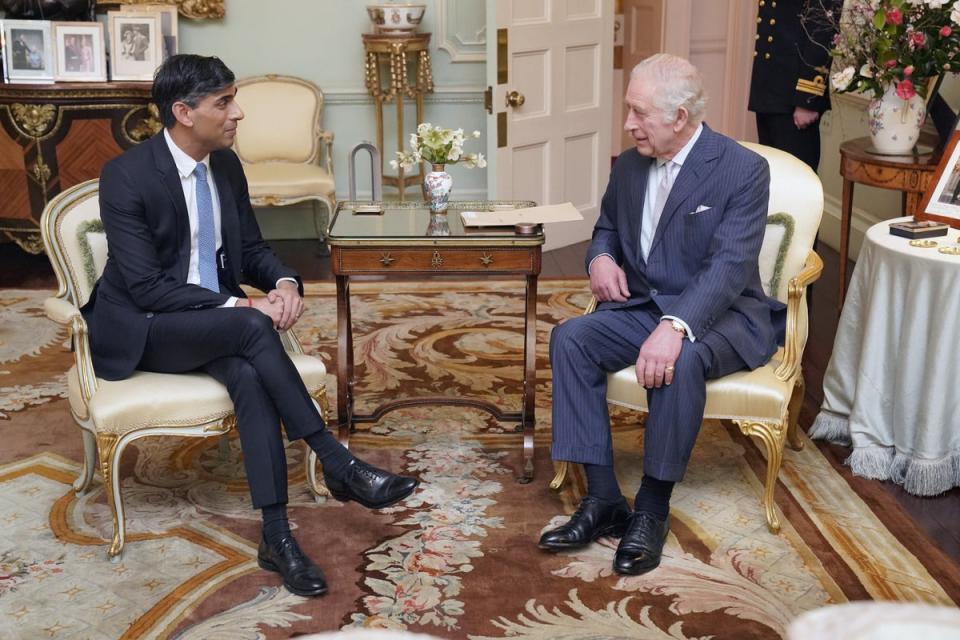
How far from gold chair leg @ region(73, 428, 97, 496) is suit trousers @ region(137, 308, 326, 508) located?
0.45 m

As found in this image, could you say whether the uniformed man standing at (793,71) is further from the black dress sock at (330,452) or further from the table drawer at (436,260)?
Result: the black dress sock at (330,452)

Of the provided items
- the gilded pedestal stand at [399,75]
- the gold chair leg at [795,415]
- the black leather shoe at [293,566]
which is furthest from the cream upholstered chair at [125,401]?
the gilded pedestal stand at [399,75]

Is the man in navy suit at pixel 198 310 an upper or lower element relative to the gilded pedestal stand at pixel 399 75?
lower

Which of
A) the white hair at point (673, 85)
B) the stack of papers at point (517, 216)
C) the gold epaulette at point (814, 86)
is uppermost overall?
the white hair at point (673, 85)

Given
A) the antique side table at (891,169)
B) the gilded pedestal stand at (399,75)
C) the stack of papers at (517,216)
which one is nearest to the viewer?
the stack of papers at (517,216)

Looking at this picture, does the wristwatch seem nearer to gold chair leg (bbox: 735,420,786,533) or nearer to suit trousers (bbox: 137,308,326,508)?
gold chair leg (bbox: 735,420,786,533)

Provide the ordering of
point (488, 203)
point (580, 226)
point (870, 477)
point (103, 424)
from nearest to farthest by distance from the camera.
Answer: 1. point (103, 424)
2. point (870, 477)
3. point (488, 203)
4. point (580, 226)

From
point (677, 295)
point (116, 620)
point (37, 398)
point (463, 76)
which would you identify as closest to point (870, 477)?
point (677, 295)

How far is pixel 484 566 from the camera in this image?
2.95 metres

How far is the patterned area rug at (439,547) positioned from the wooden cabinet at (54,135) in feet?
6.45

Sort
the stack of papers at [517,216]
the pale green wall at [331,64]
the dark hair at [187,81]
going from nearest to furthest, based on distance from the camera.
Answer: the dark hair at [187,81] < the stack of papers at [517,216] < the pale green wall at [331,64]

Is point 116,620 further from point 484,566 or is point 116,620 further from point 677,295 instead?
point 677,295

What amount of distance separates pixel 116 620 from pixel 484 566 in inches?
36.0

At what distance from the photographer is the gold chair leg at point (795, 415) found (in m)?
3.63
